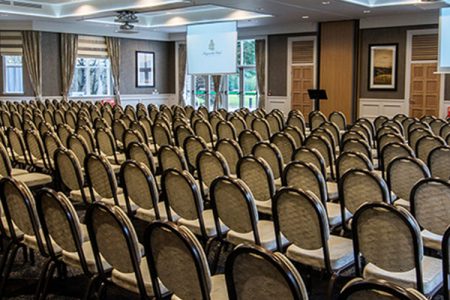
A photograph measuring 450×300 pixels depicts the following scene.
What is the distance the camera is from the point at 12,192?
3.30 meters

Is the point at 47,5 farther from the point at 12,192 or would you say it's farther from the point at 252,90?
the point at 12,192

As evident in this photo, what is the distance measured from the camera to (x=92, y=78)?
1816 cm

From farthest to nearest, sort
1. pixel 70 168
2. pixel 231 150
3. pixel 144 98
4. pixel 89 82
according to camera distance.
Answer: pixel 144 98 → pixel 89 82 → pixel 231 150 → pixel 70 168

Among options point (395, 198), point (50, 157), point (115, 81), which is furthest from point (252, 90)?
point (395, 198)

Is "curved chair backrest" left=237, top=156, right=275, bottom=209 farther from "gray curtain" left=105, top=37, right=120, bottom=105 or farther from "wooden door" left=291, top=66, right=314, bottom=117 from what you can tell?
"gray curtain" left=105, top=37, right=120, bottom=105

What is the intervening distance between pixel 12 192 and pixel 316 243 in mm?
1995

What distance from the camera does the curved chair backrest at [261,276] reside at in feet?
6.00

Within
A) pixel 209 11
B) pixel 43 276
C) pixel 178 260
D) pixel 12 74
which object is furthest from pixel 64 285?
pixel 12 74

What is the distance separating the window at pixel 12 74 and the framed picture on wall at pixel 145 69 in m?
4.52

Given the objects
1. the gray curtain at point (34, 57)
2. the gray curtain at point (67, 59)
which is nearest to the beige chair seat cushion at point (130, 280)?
the gray curtain at point (34, 57)

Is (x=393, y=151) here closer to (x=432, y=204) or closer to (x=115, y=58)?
(x=432, y=204)

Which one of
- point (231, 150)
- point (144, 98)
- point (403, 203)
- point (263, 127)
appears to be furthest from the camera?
point (144, 98)

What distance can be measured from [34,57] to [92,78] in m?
2.48

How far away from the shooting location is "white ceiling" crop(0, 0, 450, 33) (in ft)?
39.9
